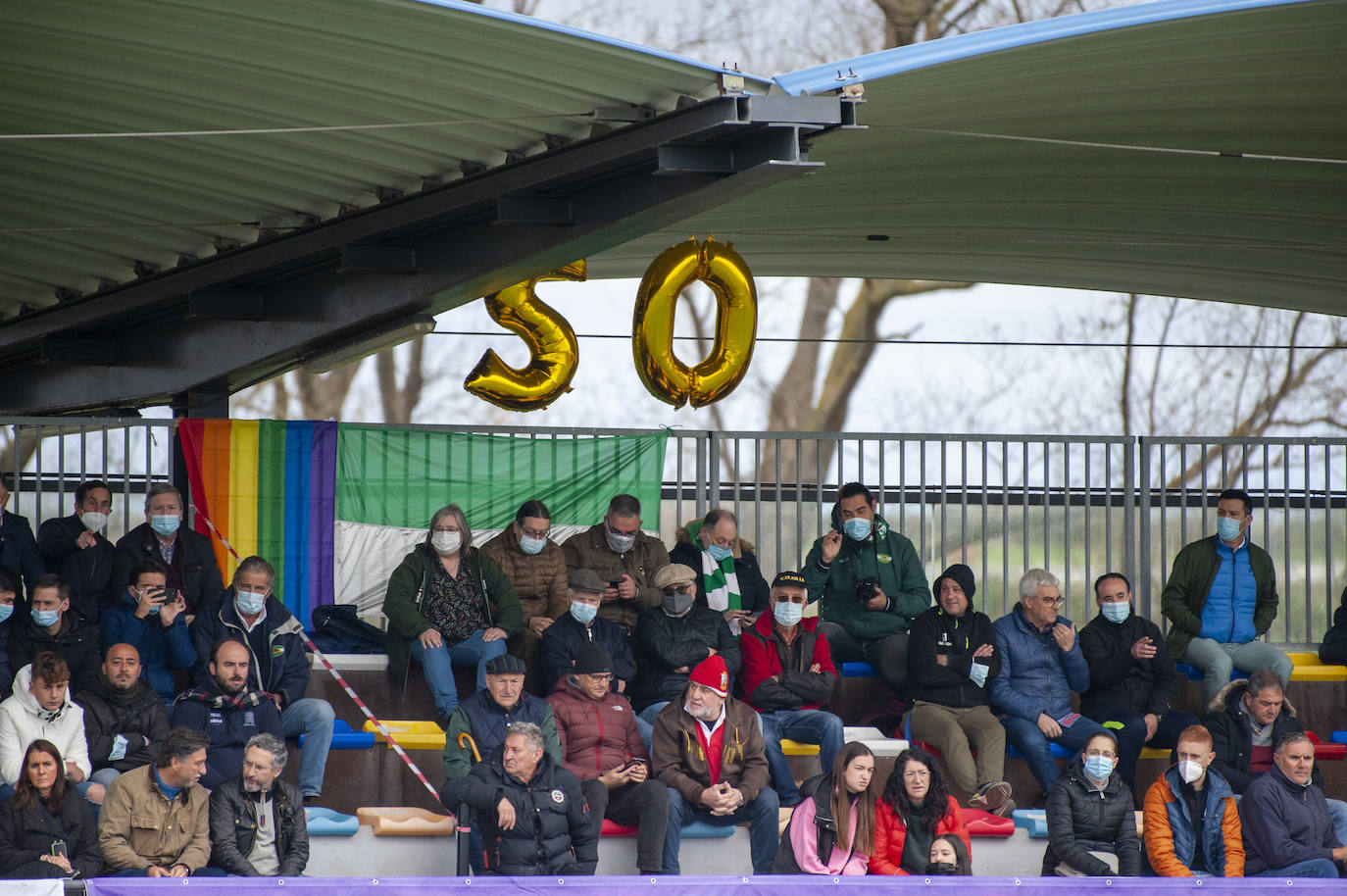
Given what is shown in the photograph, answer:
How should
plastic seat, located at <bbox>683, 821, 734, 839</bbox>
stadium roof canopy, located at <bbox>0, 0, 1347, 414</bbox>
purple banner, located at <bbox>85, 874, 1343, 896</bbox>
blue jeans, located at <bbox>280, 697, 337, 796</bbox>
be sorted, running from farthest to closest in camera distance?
blue jeans, located at <bbox>280, 697, 337, 796</bbox> < plastic seat, located at <bbox>683, 821, 734, 839</bbox> < stadium roof canopy, located at <bbox>0, 0, 1347, 414</bbox> < purple banner, located at <bbox>85, 874, 1343, 896</bbox>

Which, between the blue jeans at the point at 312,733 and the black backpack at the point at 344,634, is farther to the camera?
the black backpack at the point at 344,634

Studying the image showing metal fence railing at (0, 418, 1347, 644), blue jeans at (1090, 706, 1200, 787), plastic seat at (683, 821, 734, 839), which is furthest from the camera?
metal fence railing at (0, 418, 1347, 644)

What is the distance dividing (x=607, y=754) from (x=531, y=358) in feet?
10.5

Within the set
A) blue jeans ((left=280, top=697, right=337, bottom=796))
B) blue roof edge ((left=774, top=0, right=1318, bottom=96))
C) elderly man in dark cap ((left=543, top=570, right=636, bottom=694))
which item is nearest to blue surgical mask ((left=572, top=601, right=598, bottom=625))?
elderly man in dark cap ((left=543, top=570, right=636, bottom=694))

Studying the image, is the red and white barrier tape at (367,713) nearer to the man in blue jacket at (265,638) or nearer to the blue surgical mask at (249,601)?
the man in blue jacket at (265,638)

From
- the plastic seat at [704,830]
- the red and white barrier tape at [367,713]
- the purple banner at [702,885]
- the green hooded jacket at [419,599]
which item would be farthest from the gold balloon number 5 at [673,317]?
the purple banner at [702,885]

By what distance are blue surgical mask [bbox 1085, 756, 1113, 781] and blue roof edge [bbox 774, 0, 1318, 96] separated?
3.49m

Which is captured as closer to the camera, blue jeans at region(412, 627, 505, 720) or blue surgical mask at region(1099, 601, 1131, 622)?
blue jeans at region(412, 627, 505, 720)

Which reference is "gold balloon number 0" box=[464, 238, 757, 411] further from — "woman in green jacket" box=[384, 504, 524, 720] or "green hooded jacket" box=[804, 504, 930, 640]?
"woman in green jacket" box=[384, 504, 524, 720]

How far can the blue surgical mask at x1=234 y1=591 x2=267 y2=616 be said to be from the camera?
8977 millimetres

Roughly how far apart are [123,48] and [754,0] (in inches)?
794

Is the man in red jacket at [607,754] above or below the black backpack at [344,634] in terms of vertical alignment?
below

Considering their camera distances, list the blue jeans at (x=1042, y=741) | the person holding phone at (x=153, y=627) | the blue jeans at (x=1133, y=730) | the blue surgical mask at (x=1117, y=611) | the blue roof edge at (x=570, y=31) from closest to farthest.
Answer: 1. the blue roof edge at (x=570, y=31)
2. the person holding phone at (x=153, y=627)
3. the blue jeans at (x=1042, y=741)
4. the blue jeans at (x=1133, y=730)
5. the blue surgical mask at (x=1117, y=611)

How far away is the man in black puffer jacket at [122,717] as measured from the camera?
27.1 ft
